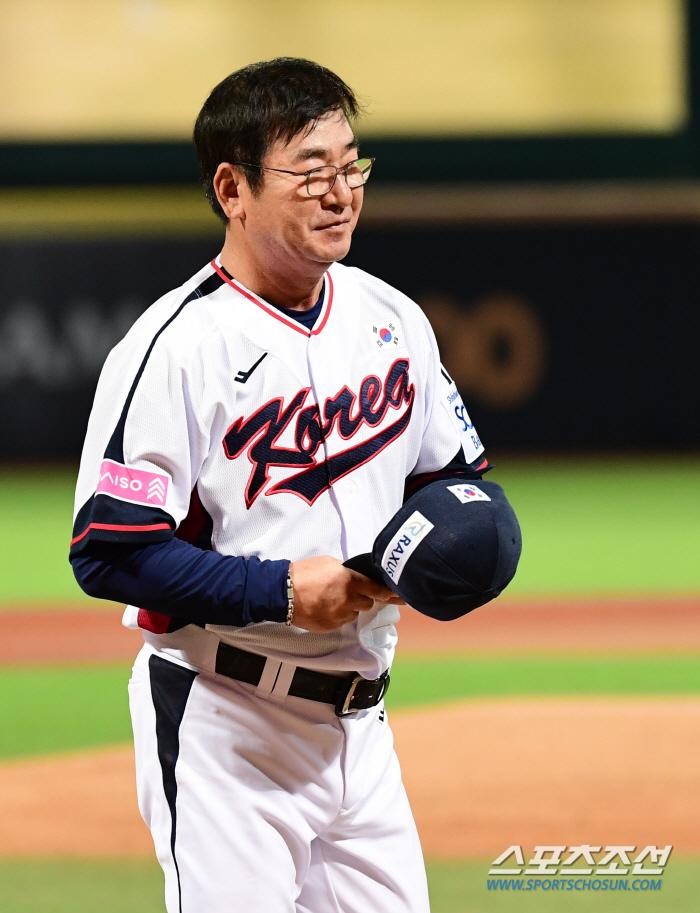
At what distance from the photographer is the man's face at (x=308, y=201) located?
7.04 ft

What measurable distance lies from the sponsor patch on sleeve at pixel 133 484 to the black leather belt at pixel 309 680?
35 centimetres

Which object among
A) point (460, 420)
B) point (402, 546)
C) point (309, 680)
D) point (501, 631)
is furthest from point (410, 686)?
point (402, 546)

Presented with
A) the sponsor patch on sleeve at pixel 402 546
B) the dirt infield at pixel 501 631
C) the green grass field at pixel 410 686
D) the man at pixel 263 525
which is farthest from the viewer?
the dirt infield at pixel 501 631

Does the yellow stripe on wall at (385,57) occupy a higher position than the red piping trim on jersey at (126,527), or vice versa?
the yellow stripe on wall at (385,57)

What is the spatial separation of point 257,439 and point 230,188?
0.47 meters

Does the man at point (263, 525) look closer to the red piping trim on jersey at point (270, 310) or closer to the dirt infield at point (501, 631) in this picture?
the red piping trim on jersey at point (270, 310)

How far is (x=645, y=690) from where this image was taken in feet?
19.1

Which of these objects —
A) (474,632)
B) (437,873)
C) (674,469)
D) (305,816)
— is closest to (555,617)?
(474,632)

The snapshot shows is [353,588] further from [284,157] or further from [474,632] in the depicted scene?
[474,632]

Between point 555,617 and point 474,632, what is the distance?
56 cm

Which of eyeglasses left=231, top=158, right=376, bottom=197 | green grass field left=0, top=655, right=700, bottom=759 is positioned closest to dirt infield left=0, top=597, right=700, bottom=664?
green grass field left=0, top=655, right=700, bottom=759

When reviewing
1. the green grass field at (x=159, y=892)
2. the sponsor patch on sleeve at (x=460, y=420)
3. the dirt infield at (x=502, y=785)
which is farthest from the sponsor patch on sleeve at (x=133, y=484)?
the dirt infield at (x=502, y=785)

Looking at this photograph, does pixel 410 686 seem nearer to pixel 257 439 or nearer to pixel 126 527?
pixel 257 439

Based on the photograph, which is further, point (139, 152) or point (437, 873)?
point (139, 152)
